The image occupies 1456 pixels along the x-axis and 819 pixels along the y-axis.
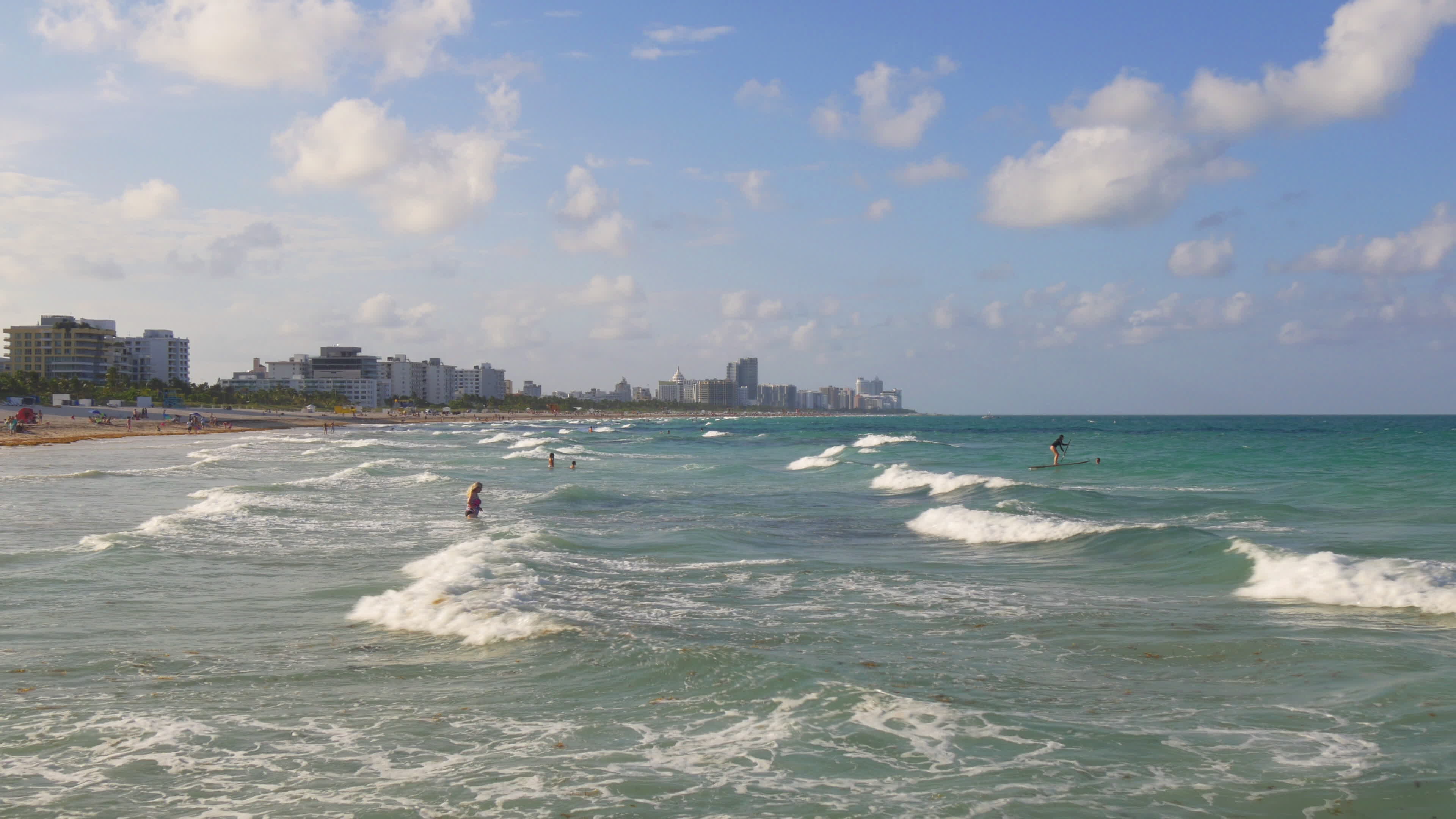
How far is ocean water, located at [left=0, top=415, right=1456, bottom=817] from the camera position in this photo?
678 centimetres

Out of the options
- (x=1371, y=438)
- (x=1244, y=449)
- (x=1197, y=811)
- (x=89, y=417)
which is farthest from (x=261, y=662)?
(x=89, y=417)

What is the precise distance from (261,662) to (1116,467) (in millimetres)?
42689

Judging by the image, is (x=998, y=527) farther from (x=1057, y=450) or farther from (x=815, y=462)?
(x=815, y=462)

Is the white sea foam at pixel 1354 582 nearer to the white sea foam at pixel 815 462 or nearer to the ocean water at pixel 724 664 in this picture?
the ocean water at pixel 724 664

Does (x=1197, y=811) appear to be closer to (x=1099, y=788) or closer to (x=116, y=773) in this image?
(x=1099, y=788)

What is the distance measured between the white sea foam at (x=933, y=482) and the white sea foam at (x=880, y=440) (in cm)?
3237

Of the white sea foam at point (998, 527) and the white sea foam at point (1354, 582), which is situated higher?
the white sea foam at point (1354, 582)

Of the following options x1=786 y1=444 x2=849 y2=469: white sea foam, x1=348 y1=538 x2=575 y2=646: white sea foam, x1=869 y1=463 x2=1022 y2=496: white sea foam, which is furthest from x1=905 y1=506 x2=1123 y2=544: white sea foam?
x1=786 y1=444 x2=849 y2=469: white sea foam

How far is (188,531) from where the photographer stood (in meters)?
20.2

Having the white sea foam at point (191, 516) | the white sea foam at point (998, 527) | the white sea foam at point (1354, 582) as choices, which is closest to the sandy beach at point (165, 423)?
the white sea foam at point (191, 516)

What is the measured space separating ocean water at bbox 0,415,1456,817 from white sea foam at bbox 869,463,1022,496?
24.5 feet

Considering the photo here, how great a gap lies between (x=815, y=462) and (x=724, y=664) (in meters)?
40.0

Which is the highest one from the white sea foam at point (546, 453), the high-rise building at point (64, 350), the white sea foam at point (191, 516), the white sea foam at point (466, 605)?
the high-rise building at point (64, 350)

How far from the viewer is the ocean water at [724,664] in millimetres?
6777
